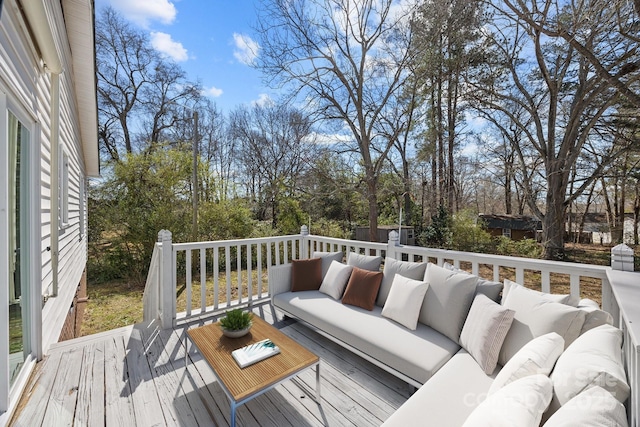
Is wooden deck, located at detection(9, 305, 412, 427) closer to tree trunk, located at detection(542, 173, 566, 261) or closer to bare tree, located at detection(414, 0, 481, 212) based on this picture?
bare tree, located at detection(414, 0, 481, 212)

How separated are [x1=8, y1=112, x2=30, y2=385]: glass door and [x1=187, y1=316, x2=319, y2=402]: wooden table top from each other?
1191mm

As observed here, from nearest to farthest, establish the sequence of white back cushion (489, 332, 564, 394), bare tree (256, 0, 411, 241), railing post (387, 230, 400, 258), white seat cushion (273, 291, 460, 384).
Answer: white back cushion (489, 332, 564, 394), white seat cushion (273, 291, 460, 384), railing post (387, 230, 400, 258), bare tree (256, 0, 411, 241)

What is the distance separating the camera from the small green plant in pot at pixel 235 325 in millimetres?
2223

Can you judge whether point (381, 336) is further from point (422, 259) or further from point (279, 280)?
point (422, 259)

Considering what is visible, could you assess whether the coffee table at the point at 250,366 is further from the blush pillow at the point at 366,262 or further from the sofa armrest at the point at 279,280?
the blush pillow at the point at 366,262

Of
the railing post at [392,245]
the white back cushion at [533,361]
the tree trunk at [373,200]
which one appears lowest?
the white back cushion at [533,361]

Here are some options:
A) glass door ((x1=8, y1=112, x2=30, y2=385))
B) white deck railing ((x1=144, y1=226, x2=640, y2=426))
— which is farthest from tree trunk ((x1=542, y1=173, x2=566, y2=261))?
glass door ((x1=8, y1=112, x2=30, y2=385))

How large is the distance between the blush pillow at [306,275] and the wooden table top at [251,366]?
1.15m

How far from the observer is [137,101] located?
1246 centimetres

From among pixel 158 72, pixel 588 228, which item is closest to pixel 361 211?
pixel 588 228

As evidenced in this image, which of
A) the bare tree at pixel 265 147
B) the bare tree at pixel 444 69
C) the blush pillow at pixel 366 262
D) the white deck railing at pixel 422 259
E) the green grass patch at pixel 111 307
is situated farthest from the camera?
the bare tree at pixel 265 147

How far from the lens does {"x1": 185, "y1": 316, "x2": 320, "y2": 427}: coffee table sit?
1669mm

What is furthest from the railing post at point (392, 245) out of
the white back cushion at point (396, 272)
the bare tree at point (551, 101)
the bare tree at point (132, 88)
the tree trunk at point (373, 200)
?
the bare tree at point (132, 88)

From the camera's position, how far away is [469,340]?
203 centimetres
